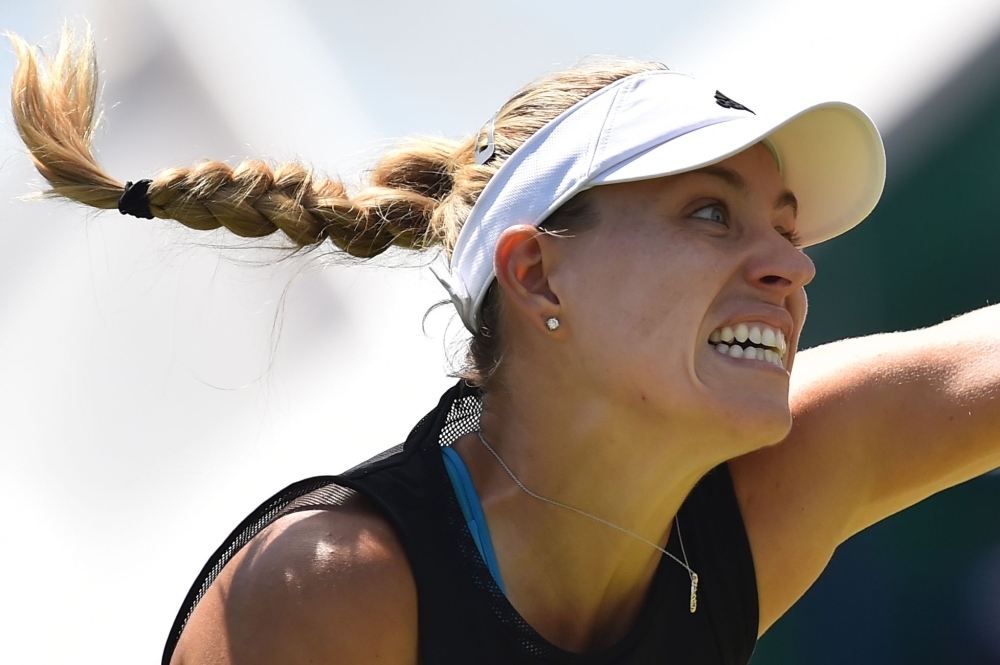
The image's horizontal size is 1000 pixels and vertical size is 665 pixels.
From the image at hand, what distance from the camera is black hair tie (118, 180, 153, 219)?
167cm

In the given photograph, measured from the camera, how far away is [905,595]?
9.02 feet

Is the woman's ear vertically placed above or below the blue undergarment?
above

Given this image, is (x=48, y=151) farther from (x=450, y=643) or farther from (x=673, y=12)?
(x=673, y=12)

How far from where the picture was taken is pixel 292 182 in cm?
176

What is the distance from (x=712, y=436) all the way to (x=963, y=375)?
0.65 metres

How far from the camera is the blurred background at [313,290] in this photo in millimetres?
2414

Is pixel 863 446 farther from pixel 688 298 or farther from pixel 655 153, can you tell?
pixel 655 153

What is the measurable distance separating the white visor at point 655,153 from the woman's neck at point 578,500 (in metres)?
0.23

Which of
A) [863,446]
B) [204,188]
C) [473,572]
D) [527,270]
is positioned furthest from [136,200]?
[863,446]

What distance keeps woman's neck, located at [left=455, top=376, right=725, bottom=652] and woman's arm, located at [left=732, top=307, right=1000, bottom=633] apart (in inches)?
10.3

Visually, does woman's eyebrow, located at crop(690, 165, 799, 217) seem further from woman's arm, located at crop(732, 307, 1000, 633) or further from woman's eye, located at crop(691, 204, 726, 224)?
woman's arm, located at crop(732, 307, 1000, 633)

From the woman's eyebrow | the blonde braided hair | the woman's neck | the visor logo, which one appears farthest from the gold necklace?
the visor logo

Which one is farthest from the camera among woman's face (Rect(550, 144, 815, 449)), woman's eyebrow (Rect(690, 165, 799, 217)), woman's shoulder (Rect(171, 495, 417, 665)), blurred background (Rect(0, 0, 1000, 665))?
blurred background (Rect(0, 0, 1000, 665))

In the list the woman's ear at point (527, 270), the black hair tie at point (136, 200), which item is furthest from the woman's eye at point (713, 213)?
the black hair tie at point (136, 200)
